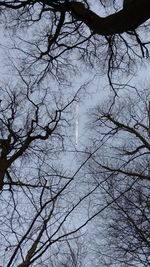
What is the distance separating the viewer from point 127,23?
6.22m

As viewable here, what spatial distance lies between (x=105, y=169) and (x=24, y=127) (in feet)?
11.7

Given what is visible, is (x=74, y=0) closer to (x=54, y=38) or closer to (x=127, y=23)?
(x=54, y=38)

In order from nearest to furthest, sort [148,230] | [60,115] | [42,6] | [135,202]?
1. [42,6]
2. [60,115]
3. [148,230]
4. [135,202]

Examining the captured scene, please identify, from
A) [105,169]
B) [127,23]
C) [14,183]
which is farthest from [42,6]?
[105,169]

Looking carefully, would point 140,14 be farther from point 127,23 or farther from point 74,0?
point 74,0

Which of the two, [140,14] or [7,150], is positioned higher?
[140,14]

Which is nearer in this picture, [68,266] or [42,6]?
[42,6]

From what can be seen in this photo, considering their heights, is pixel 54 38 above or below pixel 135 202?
above

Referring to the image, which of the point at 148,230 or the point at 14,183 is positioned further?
the point at 148,230

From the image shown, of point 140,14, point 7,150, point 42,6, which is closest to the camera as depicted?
point 140,14

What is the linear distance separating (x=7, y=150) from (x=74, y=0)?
9.98ft

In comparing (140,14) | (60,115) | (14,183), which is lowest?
(14,183)

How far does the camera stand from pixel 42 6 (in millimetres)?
7672

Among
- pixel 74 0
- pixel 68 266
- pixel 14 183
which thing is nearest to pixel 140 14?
pixel 74 0
